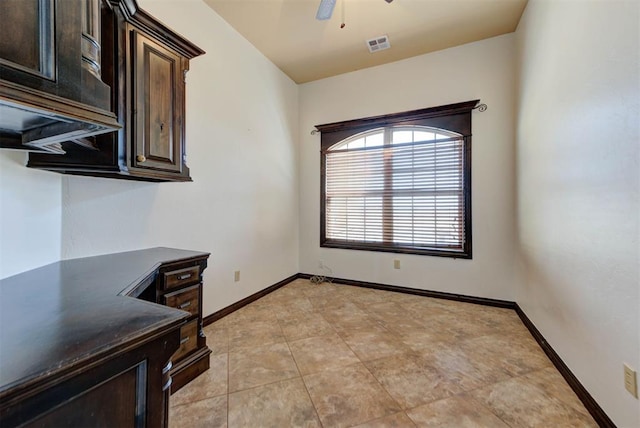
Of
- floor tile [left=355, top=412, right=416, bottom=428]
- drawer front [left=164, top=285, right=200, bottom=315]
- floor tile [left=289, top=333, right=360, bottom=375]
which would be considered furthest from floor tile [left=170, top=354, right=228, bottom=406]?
floor tile [left=355, top=412, right=416, bottom=428]

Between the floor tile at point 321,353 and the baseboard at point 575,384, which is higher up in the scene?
the baseboard at point 575,384

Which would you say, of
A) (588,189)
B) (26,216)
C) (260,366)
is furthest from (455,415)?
(26,216)

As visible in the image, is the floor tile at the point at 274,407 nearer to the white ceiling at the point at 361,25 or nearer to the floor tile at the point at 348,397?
the floor tile at the point at 348,397

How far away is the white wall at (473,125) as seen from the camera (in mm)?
3107

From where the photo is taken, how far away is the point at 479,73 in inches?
127

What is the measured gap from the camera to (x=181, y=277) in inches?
70.3

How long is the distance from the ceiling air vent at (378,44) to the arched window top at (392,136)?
0.99 m

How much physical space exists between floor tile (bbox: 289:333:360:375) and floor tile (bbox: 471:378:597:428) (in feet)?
2.91

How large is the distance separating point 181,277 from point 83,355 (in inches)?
50.1

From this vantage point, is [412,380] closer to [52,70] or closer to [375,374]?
[375,374]

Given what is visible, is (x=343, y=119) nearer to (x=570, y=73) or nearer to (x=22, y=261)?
(x=570, y=73)

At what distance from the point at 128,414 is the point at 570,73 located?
2.91 metres

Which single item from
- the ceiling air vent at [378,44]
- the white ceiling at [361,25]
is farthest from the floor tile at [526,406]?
the ceiling air vent at [378,44]

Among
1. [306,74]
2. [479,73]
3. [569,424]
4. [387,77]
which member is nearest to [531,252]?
[569,424]
